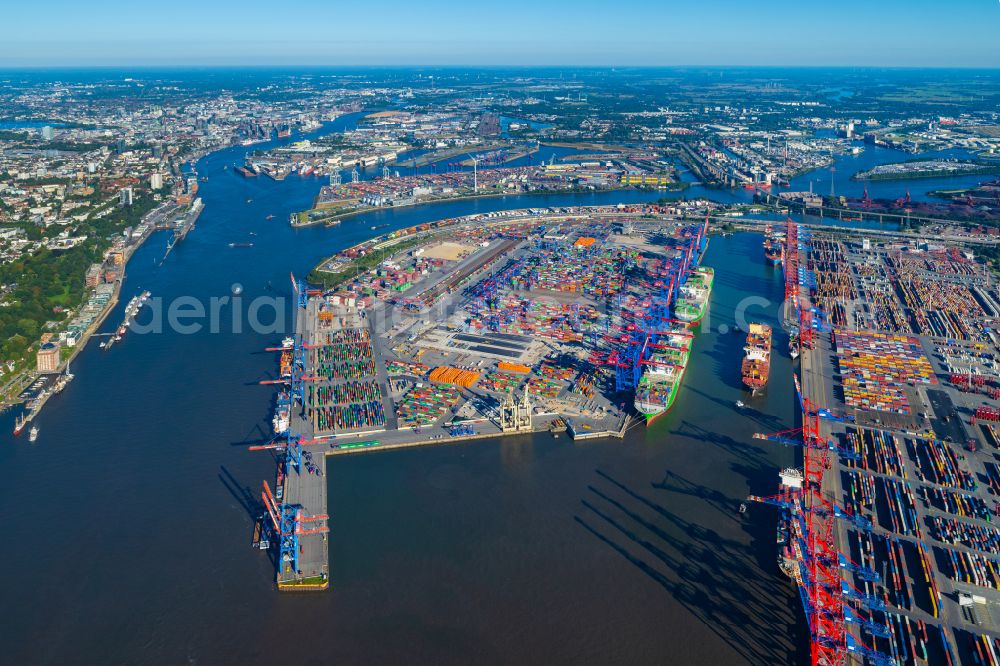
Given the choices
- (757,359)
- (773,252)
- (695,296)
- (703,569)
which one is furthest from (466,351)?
(773,252)

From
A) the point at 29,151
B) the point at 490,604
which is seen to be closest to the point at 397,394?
the point at 490,604

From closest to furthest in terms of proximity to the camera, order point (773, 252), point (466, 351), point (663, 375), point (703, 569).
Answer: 1. point (703, 569)
2. point (663, 375)
3. point (466, 351)
4. point (773, 252)

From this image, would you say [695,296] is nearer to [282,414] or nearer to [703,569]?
[703,569]

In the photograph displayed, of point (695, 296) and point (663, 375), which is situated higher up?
point (695, 296)

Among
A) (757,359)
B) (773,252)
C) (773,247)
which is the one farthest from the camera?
(773,247)

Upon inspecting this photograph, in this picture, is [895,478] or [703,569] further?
[895,478]

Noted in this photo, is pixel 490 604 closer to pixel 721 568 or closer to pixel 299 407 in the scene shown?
pixel 721 568
